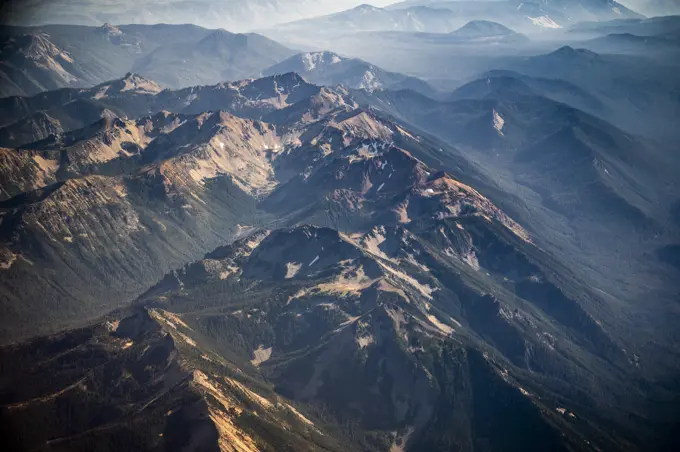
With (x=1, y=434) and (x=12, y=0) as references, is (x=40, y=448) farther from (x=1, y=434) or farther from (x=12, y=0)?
(x=12, y=0)

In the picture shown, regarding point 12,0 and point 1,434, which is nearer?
point 12,0

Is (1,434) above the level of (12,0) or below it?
below

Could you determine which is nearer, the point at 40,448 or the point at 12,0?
the point at 12,0

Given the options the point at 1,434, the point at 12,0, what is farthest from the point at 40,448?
the point at 12,0

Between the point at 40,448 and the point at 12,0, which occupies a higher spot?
the point at 12,0
